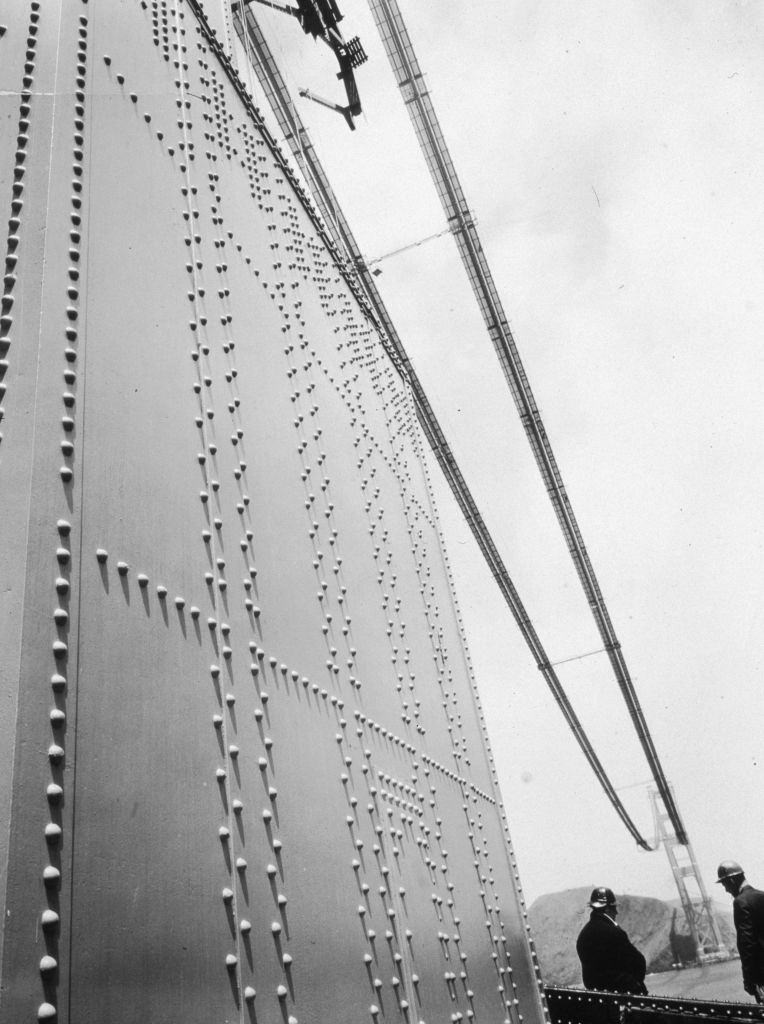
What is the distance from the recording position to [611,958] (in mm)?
4613

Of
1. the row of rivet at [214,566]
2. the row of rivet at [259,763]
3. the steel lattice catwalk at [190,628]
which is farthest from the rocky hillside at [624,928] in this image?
A: the row of rivet at [214,566]

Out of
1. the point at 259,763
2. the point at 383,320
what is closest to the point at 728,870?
the point at 259,763

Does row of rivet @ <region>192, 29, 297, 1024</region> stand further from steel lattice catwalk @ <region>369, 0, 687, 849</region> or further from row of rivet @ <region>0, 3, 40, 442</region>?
steel lattice catwalk @ <region>369, 0, 687, 849</region>

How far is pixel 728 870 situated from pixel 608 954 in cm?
101

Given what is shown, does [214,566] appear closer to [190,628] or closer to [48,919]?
[190,628]

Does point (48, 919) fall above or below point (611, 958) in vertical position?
above

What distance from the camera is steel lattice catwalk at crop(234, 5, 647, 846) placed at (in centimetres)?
848

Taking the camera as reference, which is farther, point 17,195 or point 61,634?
point 17,195

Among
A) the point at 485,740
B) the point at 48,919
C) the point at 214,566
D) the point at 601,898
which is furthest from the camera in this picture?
the point at 601,898

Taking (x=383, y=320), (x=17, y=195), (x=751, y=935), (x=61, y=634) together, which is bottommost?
(x=751, y=935)

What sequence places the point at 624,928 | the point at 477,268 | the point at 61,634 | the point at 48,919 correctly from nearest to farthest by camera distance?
the point at 48,919
the point at 61,634
the point at 477,268
the point at 624,928

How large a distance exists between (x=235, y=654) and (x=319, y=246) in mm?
3252

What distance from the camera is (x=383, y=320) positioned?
10.6 meters

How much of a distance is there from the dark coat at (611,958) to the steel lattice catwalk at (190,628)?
1503mm
